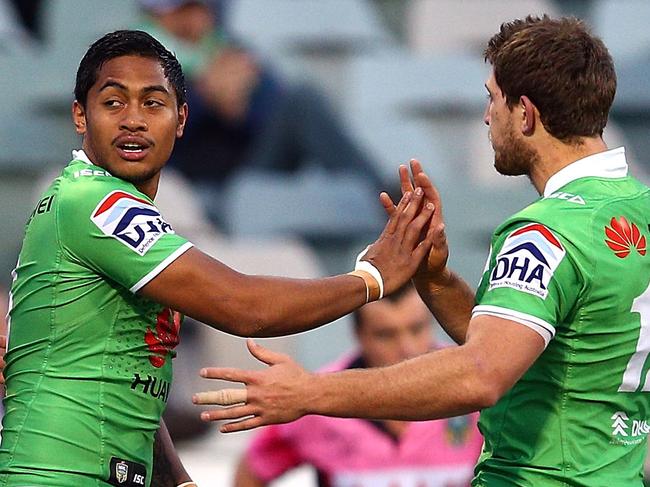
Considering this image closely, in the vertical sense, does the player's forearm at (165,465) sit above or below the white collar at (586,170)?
below

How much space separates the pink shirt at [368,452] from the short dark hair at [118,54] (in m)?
1.98

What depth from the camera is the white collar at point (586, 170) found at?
3562 mm

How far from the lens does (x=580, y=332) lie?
134 inches

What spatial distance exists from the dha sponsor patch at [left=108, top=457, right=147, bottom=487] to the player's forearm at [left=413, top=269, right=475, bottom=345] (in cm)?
101

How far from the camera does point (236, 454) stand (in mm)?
8297

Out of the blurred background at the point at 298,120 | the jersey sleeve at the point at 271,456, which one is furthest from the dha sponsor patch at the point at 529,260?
the blurred background at the point at 298,120

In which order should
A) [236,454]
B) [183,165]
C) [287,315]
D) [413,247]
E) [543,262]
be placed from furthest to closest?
1. [183,165]
2. [236,454]
3. [413,247]
4. [287,315]
5. [543,262]

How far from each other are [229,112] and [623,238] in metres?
6.24

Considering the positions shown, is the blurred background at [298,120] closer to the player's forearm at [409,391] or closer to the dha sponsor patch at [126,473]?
the dha sponsor patch at [126,473]

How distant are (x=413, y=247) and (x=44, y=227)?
3.34 ft

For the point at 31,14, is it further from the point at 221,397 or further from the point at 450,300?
the point at 221,397

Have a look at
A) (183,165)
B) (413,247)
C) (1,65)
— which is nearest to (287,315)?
(413,247)

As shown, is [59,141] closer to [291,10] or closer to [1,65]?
[1,65]

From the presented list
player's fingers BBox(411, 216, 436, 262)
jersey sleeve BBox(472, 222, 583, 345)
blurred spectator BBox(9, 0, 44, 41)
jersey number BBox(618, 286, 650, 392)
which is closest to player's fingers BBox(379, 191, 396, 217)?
player's fingers BBox(411, 216, 436, 262)
